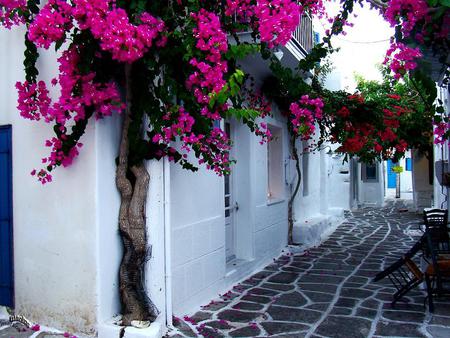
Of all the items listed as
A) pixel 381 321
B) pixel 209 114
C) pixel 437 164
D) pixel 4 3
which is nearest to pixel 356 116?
pixel 437 164

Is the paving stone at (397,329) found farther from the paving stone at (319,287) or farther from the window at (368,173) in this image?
the window at (368,173)

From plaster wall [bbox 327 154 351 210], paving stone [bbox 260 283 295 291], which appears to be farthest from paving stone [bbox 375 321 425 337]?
plaster wall [bbox 327 154 351 210]

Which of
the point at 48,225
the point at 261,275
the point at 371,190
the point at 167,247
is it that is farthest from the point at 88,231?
the point at 371,190

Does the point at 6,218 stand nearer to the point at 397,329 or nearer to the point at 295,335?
the point at 295,335

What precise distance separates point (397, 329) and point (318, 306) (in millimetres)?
1072

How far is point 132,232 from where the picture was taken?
4.36 metres

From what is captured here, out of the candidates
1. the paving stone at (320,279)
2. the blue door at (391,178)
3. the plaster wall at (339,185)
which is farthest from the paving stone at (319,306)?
the blue door at (391,178)

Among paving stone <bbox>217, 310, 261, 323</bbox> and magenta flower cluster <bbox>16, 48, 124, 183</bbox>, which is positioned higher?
magenta flower cluster <bbox>16, 48, 124, 183</bbox>

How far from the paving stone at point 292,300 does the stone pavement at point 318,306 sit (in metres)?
0.01

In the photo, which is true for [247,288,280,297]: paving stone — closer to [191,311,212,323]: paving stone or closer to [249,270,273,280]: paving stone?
[249,270,273,280]: paving stone

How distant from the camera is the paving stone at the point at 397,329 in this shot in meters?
Result: 4.60

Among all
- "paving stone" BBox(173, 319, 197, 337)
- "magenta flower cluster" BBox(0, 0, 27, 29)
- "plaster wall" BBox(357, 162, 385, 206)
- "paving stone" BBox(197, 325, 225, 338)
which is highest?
"magenta flower cluster" BBox(0, 0, 27, 29)

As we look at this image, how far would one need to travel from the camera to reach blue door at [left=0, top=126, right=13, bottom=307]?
15.9ft

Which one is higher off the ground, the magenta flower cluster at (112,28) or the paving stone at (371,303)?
the magenta flower cluster at (112,28)
